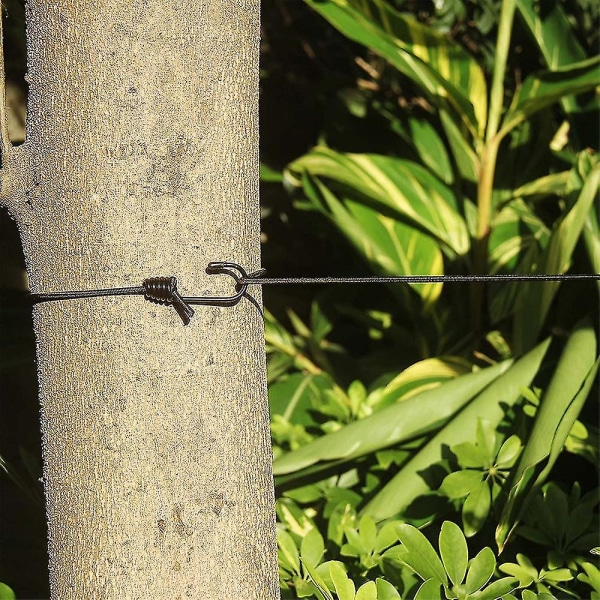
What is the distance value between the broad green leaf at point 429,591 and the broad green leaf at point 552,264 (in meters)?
0.50

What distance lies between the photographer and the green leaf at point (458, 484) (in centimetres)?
79

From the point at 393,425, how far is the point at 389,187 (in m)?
0.49

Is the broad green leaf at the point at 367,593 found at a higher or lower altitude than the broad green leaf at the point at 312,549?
higher

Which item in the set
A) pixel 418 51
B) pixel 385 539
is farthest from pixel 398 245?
pixel 385 539

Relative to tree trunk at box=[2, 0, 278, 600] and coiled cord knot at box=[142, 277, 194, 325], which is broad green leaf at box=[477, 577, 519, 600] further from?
coiled cord knot at box=[142, 277, 194, 325]

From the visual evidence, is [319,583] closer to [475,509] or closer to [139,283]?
[475,509]

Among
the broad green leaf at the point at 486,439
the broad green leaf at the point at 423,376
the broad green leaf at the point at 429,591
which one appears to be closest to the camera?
the broad green leaf at the point at 429,591

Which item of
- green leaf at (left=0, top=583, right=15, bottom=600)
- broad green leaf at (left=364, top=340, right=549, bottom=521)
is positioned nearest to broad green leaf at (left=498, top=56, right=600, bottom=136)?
broad green leaf at (left=364, top=340, right=549, bottom=521)

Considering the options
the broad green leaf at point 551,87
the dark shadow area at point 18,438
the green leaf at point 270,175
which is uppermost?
the broad green leaf at point 551,87

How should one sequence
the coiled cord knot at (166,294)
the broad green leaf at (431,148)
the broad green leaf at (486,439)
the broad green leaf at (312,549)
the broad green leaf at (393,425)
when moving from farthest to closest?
the broad green leaf at (431,148) < the broad green leaf at (393,425) < the broad green leaf at (486,439) < the broad green leaf at (312,549) < the coiled cord knot at (166,294)

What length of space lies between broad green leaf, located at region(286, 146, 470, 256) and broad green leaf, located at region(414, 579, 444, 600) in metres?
0.74

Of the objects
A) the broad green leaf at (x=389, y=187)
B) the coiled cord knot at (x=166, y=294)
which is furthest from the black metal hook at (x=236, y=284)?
the broad green leaf at (x=389, y=187)

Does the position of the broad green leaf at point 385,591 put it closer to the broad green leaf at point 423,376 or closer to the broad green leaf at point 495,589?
the broad green leaf at point 495,589

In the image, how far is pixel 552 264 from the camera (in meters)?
1.01
